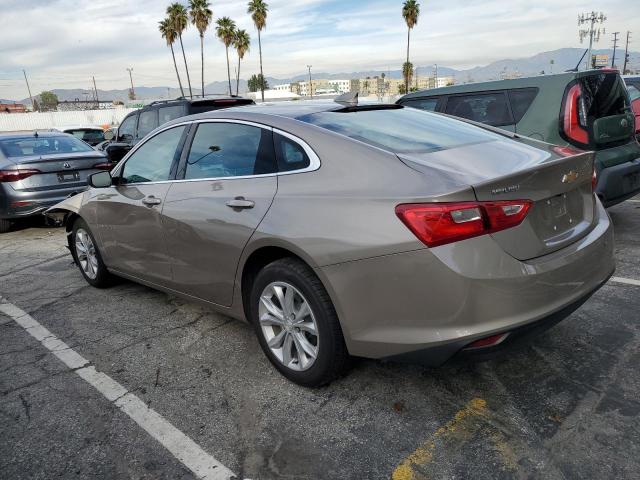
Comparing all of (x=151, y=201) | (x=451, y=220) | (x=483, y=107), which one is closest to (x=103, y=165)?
(x=151, y=201)

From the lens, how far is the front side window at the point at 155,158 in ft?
12.5

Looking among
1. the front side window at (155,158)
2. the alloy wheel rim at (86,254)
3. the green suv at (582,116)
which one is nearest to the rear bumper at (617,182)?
the green suv at (582,116)

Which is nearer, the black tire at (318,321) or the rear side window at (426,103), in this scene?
the black tire at (318,321)

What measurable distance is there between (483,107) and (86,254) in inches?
176

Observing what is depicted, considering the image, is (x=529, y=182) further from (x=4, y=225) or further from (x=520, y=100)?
(x=4, y=225)

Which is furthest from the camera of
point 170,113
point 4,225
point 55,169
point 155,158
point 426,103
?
point 170,113

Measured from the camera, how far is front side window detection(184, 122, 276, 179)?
309 cm

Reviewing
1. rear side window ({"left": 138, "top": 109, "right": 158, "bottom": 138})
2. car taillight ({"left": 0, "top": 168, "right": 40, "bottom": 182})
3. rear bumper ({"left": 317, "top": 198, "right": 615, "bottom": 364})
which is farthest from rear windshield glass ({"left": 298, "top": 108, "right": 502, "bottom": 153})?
rear side window ({"left": 138, "top": 109, "right": 158, "bottom": 138})

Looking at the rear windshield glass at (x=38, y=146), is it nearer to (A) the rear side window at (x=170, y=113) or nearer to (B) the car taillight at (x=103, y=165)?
(B) the car taillight at (x=103, y=165)

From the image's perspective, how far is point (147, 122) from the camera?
961 centimetres

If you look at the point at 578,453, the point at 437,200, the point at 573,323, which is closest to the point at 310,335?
the point at 437,200

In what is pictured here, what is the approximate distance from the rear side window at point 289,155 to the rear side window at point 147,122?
23.1 feet

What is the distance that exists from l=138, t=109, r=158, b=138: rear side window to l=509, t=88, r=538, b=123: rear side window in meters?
6.28

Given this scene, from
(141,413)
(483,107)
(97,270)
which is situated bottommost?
(141,413)
